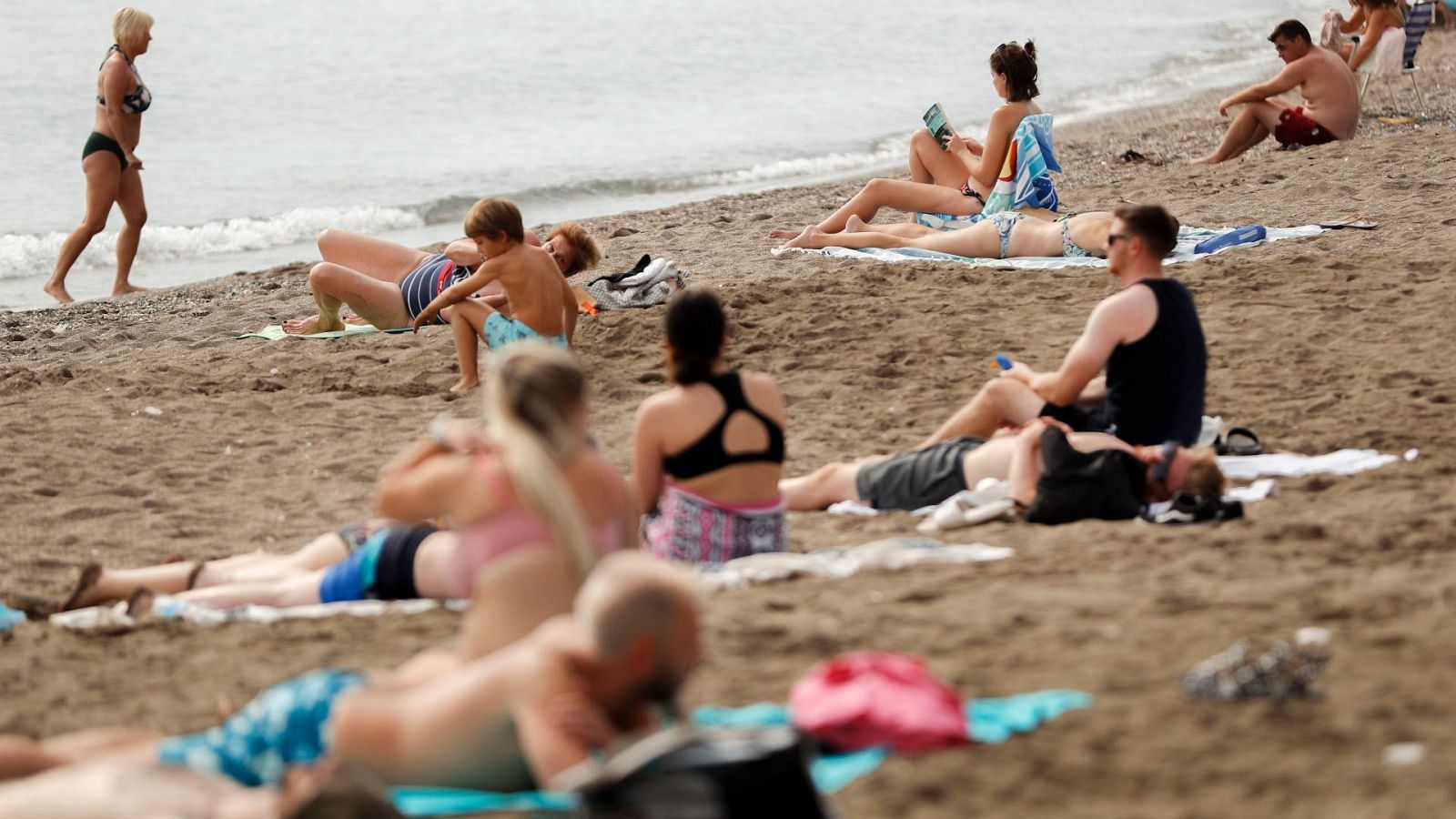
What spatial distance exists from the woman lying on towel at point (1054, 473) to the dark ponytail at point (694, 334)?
121 centimetres

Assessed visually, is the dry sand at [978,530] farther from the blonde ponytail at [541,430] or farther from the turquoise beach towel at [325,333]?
the blonde ponytail at [541,430]

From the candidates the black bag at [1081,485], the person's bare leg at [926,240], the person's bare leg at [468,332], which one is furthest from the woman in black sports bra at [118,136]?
the black bag at [1081,485]

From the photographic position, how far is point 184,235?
1483cm

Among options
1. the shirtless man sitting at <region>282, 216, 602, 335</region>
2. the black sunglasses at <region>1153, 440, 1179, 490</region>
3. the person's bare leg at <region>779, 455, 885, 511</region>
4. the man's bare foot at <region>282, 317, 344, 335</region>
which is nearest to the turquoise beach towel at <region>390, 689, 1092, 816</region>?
the black sunglasses at <region>1153, 440, 1179, 490</region>

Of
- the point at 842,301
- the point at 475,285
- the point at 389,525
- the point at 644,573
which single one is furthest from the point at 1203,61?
the point at 644,573

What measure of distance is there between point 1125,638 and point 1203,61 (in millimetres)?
24879

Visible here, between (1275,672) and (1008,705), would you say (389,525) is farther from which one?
(1275,672)

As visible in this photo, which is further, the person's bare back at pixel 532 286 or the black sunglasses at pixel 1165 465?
the person's bare back at pixel 532 286

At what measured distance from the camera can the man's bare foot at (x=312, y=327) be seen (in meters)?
8.95

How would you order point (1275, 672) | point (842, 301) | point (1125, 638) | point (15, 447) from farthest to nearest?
point (842, 301) < point (15, 447) < point (1125, 638) < point (1275, 672)

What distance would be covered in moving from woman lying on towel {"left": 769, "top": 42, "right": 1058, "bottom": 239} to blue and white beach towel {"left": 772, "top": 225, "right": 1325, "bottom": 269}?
374 millimetres

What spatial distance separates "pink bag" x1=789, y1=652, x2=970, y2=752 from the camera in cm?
316

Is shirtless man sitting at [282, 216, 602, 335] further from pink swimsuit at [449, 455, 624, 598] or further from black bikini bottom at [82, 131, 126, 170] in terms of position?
A: pink swimsuit at [449, 455, 624, 598]

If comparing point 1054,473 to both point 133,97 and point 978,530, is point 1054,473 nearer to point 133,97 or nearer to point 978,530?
point 978,530
